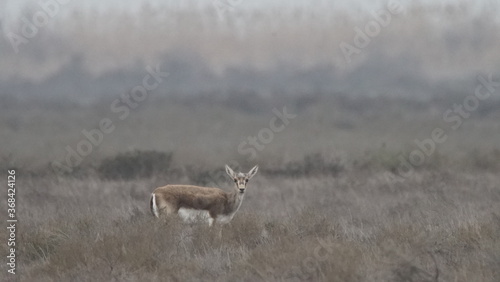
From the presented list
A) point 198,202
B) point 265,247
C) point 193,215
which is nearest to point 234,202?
point 198,202

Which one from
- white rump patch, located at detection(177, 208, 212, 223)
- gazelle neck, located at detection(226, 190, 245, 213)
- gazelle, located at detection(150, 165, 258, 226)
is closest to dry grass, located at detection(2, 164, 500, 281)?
gazelle neck, located at detection(226, 190, 245, 213)

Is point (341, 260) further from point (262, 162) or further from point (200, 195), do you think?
point (262, 162)

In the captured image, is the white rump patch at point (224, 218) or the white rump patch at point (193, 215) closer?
the white rump patch at point (193, 215)

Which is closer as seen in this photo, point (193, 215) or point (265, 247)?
point (265, 247)

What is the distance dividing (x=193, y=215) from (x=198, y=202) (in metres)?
0.32

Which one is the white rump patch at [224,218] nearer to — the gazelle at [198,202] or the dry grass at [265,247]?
the gazelle at [198,202]

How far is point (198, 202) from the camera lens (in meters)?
14.0

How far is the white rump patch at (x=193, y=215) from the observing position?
1363 cm

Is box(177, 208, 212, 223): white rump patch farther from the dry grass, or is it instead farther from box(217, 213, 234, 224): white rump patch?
the dry grass

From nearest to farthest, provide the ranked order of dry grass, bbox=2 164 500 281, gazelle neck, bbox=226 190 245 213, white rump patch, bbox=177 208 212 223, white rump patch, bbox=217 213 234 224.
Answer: dry grass, bbox=2 164 500 281 < white rump patch, bbox=177 208 212 223 < white rump patch, bbox=217 213 234 224 < gazelle neck, bbox=226 190 245 213

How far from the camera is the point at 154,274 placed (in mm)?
10070

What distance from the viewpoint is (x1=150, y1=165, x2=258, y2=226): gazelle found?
13.7 metres

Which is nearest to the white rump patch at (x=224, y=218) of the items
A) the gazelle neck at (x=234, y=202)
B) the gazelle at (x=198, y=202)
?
the gazelle at (x=198, y=202)

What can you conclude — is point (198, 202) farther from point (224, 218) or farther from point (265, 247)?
point (265, 247)
